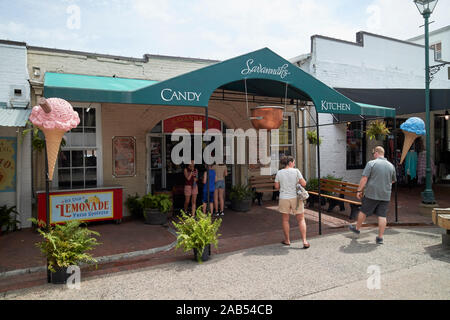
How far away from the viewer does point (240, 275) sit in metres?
4.66

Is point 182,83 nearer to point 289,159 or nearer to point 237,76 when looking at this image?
point 237,76

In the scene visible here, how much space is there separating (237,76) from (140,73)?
13.0ft

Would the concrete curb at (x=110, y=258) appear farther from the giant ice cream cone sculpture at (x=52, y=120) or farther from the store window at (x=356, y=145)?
the store window at (x=356, y=145)

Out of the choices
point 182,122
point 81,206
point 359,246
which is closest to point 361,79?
point 182,122

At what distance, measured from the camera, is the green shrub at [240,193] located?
916cm

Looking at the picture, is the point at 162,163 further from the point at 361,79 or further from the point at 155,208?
the point at 361,79

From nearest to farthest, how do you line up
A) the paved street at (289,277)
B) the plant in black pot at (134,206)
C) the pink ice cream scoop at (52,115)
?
the paved street at (289,277) < the pink ice cream scoop at (52,115) < the plant in black pot at (134,206)

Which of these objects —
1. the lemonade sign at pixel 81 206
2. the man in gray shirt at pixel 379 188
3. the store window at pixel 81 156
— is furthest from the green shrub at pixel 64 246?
the man in gray shirt at pixel 379 188

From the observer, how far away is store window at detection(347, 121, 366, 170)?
12.1 meters

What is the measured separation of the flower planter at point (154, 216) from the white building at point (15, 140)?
268cm

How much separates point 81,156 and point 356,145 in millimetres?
9789
